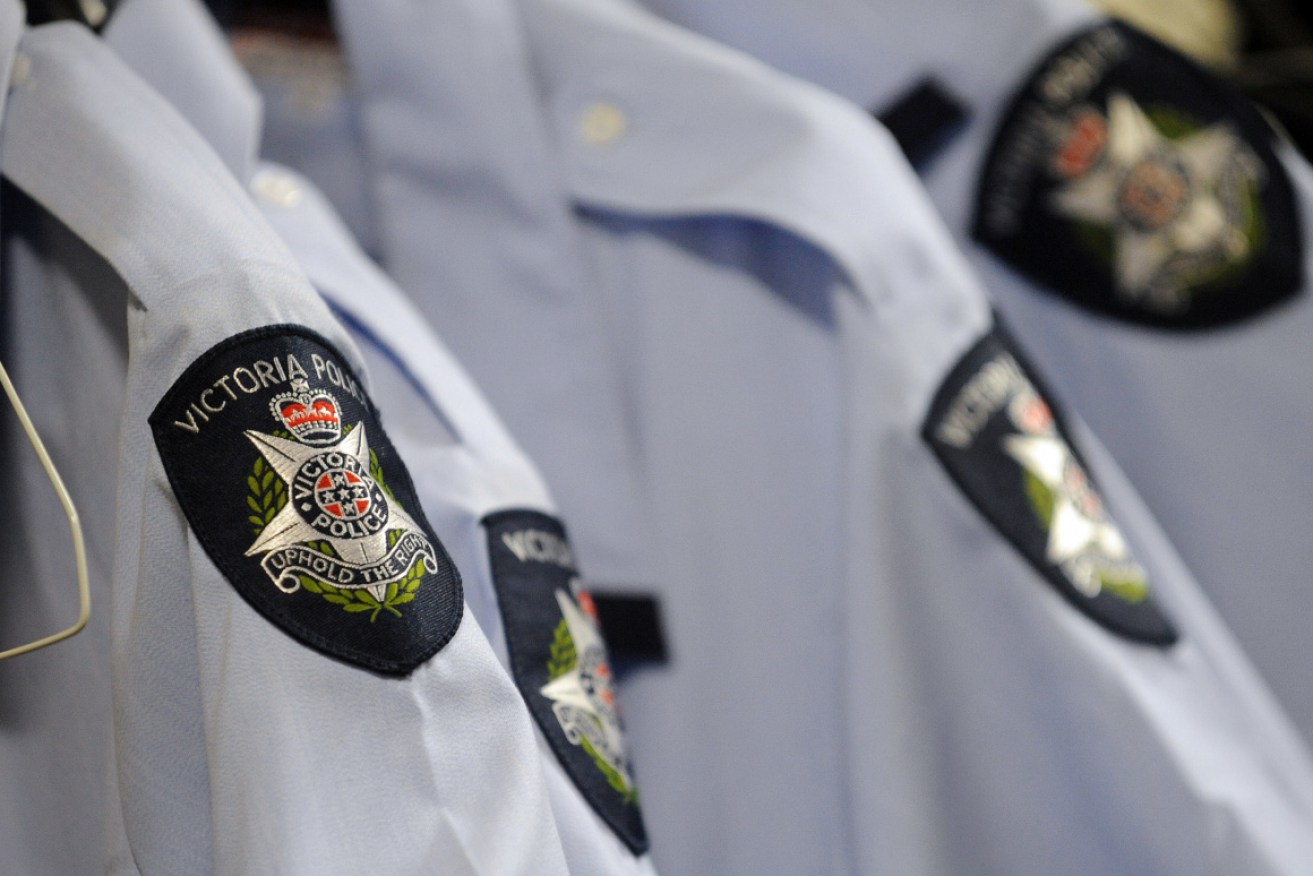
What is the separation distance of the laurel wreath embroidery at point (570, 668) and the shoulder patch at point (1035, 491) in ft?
0.50

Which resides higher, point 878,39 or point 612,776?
point 878,39

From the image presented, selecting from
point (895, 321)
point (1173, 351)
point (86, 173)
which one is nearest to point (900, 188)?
point (895, 321)

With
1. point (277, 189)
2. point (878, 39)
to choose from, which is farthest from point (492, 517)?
point (878, 39)

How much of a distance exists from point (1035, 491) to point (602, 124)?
235 mm

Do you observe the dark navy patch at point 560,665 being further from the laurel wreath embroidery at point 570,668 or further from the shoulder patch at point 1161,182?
the shoulder patch at point 1161,182

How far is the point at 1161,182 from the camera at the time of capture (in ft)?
1.66

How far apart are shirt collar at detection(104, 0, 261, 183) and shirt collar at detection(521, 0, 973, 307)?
0.52 ft

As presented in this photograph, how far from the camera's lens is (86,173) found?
0.31 metres

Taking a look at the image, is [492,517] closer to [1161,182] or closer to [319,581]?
[319,581]

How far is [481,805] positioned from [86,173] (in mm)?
192

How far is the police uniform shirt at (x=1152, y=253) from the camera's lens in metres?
0.51

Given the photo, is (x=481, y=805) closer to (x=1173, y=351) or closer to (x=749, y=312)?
(x=749, y=312)

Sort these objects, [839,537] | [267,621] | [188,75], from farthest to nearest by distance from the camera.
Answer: [839,537], [188,75], [267,621]

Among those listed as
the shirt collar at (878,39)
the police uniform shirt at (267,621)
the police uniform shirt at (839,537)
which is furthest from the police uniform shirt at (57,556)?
the shirt collar at (878,39)
